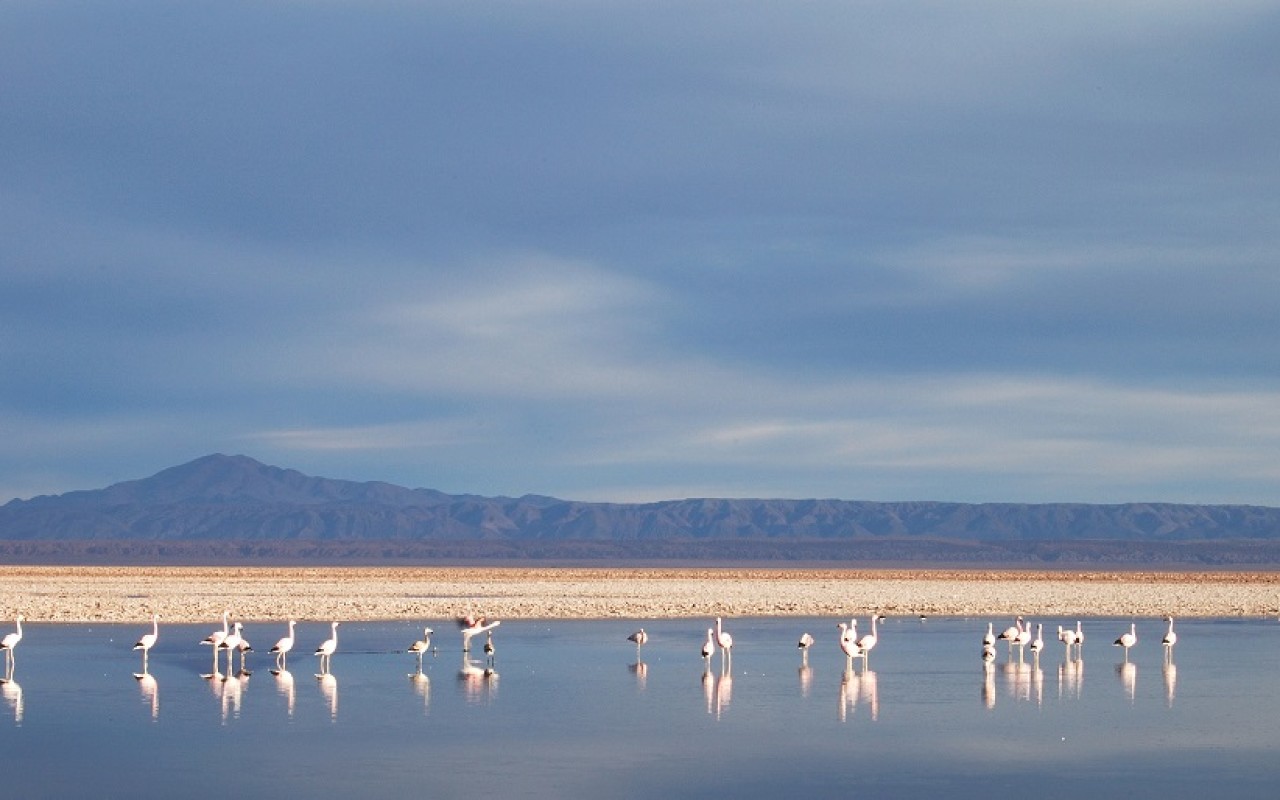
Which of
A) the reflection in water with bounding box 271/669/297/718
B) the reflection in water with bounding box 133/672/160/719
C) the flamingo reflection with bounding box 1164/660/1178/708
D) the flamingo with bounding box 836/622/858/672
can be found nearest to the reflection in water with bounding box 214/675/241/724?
the reflection in water with bounding box 271/669/297/718

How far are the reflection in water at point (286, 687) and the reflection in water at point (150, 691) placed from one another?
4.87ft

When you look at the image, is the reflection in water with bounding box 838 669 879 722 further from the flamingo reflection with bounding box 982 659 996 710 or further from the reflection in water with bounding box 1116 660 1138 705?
the reflection in water with bounding box 1116 660 1138 705

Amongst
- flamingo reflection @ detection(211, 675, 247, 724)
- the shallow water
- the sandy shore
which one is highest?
the sandy shore

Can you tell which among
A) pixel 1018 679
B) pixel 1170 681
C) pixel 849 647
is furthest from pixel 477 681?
pixel 1170 681

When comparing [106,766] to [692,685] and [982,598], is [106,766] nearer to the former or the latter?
[692,685]

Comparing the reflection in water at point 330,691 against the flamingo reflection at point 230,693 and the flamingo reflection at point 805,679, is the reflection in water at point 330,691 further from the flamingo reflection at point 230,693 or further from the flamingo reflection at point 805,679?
the flamingo reflection at point 805,679

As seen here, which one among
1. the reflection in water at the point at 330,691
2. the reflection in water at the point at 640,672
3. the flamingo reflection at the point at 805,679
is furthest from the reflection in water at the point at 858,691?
the reflection in water at the point at 330,691

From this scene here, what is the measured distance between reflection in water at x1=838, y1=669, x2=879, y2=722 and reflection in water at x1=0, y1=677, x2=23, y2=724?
9.37 metres

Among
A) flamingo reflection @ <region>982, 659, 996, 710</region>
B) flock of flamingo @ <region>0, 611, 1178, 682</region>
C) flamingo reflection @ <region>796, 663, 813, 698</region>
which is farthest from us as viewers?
flock of flamingo @ <region>0, 611, 1178, 682</region>

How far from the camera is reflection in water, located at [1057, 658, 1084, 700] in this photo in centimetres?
2365

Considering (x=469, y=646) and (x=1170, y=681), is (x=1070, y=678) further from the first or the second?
(x=469, y=646)

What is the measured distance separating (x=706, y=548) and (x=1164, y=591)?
123362mm

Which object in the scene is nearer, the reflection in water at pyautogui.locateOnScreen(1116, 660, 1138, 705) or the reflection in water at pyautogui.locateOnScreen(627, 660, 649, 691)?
the reflection in water at pyautogui.locateOnScreen(1116, 660, 1138, 705)

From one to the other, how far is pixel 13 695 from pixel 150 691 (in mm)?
1660
